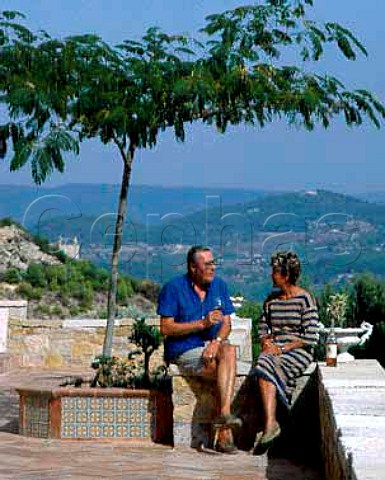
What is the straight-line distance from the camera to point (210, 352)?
23.0 feet

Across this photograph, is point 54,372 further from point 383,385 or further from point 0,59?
point 383,385

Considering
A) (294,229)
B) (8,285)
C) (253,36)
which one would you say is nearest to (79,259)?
(8,285)

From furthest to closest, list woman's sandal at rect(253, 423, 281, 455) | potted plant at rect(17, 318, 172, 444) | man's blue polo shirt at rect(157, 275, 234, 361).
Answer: potted plant at rect(17, 318, 172, 444)
man's blue polo shirt at rect(157, 275, 234, 361)
woman's sandal at rect(253, 423, 281, 455)

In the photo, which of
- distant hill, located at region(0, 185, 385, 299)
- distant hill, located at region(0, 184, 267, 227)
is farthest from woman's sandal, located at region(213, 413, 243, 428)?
distant hill, located at region(0, 184, 267, 227)

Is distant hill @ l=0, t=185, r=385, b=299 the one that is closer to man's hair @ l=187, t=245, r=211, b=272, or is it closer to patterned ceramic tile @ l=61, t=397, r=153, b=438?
patterned ceramic tile @ l=61, t=397, r=153, b=438

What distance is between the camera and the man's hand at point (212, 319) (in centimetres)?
710

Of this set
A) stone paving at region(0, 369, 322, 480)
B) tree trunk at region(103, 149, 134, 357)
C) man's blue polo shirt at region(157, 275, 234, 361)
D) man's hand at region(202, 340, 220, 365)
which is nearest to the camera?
stone paving at region(0, 369, 322, 480)

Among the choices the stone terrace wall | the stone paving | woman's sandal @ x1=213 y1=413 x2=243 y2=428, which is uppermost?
the stone terrace wall

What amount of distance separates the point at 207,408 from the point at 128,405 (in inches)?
22.4

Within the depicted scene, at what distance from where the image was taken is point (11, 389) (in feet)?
35.7

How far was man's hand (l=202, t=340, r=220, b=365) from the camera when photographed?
7.00 m

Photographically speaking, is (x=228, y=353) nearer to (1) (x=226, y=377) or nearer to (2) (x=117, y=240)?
(1) (x=226, y=377)

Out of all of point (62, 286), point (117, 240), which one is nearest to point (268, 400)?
point (117, 240)

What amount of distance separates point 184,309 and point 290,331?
0.65 meters
